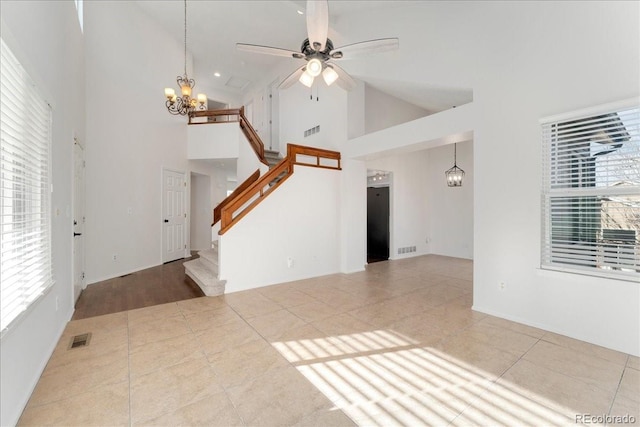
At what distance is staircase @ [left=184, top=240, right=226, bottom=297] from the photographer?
13.2 feet

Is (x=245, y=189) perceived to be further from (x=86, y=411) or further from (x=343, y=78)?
(x=86, y=411)

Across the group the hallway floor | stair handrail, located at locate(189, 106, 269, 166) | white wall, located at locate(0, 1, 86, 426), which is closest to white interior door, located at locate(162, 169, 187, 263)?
the hallway floor

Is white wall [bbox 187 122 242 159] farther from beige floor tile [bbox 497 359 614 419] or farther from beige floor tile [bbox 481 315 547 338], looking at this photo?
beige floor tile [bbox 497 359 614 419]

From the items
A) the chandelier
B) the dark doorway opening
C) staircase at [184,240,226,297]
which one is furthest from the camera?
the dark doorway opening

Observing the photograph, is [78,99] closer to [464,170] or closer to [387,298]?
[387,298]

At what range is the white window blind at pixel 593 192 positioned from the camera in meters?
2.42

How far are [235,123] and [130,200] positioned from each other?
2852 mm

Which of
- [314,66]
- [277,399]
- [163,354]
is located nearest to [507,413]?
[277,399]

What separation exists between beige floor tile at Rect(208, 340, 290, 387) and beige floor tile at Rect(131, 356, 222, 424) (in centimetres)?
8

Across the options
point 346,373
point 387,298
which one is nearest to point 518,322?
point 387,298

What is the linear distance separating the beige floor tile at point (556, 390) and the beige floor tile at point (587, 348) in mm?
619

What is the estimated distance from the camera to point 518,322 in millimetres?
3037

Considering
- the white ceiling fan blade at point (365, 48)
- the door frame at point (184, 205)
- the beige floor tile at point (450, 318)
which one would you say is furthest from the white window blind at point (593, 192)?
the door frame at point (184, 205)

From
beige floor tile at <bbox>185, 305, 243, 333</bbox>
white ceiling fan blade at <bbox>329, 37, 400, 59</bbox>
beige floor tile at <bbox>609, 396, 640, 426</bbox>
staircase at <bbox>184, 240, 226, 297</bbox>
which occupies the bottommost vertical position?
beige floor tile at <bbox>609, 396, 640, 426</bbox>
